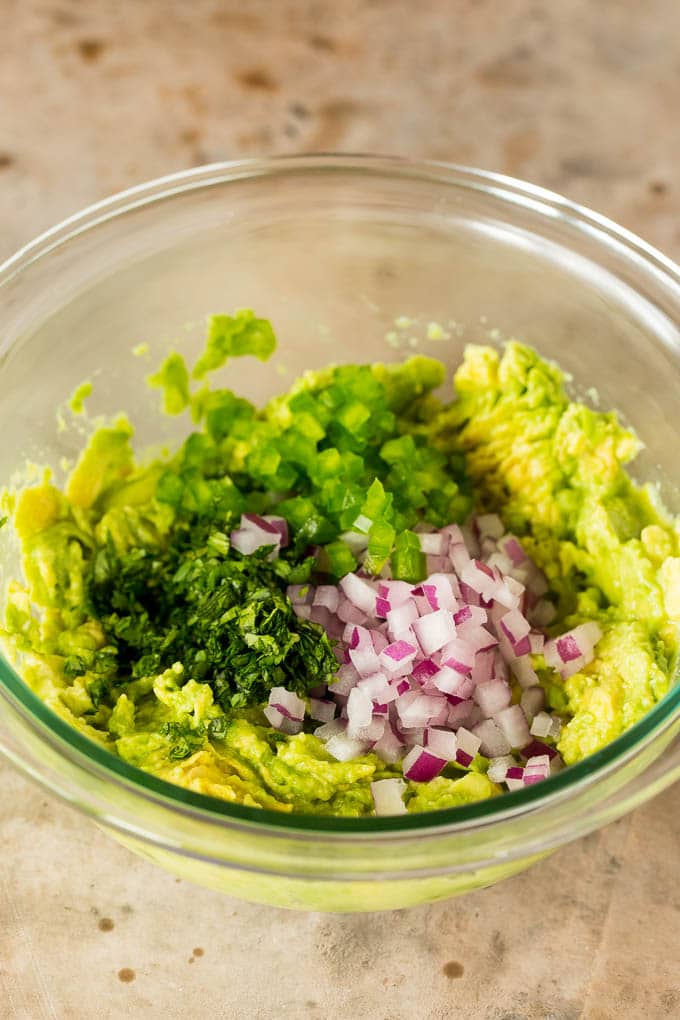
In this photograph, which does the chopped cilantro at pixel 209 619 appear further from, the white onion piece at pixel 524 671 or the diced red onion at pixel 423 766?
the white onion piece at pixel 524 671

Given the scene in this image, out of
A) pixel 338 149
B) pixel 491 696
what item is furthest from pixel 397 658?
pixel 338 149

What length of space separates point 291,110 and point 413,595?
1.51 m

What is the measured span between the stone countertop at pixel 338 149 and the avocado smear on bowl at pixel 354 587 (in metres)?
0.24

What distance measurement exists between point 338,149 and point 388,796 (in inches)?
65.8

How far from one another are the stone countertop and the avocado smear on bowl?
24 cm

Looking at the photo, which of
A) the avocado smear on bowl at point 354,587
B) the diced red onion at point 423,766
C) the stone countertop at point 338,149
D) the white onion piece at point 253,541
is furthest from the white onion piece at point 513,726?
the white onion piece at point 253,541

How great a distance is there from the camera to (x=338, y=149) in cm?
267

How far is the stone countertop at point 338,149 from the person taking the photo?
5.27 ft

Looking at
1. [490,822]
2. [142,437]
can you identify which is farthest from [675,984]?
[142,437]

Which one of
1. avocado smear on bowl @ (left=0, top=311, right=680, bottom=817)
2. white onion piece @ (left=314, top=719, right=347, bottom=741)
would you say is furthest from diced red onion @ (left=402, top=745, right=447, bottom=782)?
white onion piece @ (left=314, top=719, right=347, bottom=741)

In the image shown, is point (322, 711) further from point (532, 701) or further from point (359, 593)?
point (532, 701)

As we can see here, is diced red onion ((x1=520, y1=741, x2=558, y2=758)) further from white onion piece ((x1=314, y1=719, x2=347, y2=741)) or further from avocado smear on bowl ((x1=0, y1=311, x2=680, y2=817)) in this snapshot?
white onion piece ((x1=314, y1=719, x2=347, y2=741))

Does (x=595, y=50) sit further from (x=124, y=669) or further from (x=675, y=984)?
(x=675, y=984)

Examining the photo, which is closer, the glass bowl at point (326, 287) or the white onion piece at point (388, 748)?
the white onion piece at point (388, 748)
